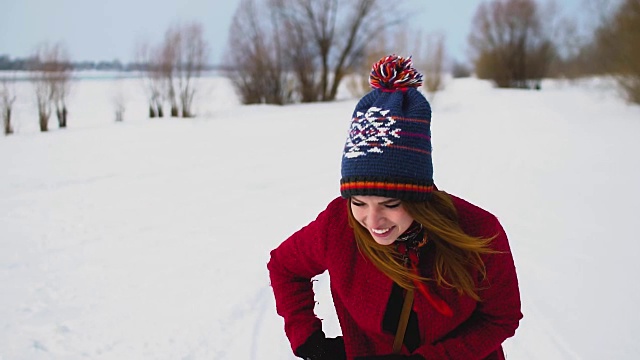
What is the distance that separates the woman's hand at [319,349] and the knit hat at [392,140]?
511mm

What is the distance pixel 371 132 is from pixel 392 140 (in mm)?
59

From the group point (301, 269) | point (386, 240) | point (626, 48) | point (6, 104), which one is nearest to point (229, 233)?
point (301, 269)

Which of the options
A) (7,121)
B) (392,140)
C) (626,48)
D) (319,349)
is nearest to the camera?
(392,140)

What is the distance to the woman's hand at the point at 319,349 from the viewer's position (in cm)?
156

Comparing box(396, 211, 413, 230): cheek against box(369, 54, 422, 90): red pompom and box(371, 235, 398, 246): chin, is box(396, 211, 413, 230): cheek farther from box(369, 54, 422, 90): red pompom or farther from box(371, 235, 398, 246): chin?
box(369, 54, 422, 90): red pompom

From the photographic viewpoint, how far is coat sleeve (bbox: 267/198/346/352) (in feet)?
5.01

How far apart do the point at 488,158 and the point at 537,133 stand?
3115 mm

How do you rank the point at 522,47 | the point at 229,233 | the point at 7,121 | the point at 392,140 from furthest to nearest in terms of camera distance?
the point at 522,47
the point at 7,121
the point at 229,233
the point at 392,140

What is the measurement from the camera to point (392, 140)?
128 centimetres

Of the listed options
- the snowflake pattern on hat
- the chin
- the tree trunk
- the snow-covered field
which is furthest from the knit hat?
the tree trunk

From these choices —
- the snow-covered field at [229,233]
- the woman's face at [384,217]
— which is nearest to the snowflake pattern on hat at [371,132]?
the woman's face at [384,217]

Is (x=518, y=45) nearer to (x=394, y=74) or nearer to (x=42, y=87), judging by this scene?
(x=42, y=87)

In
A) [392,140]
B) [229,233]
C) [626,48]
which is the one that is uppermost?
A: [626,48]

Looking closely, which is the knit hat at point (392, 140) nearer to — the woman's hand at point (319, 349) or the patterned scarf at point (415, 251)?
the patterned scarf at point (415, 251)
